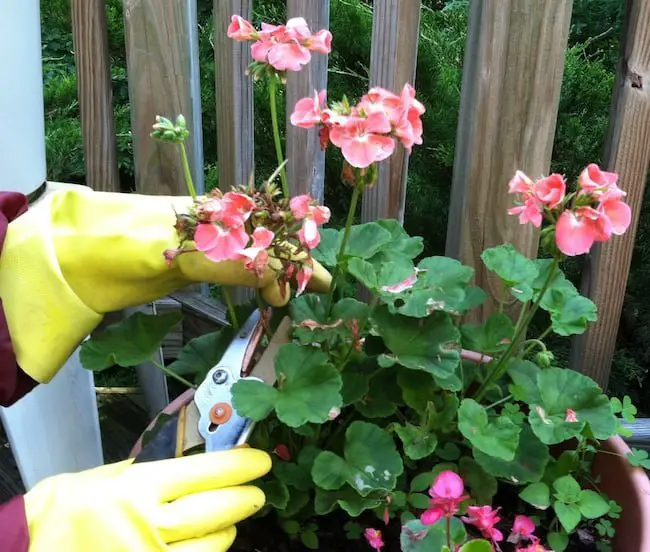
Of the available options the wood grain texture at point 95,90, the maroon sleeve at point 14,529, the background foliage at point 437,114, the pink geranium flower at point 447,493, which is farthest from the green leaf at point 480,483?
the wood grain texture at point 95,90

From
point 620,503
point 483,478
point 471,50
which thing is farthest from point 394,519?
point 471,50

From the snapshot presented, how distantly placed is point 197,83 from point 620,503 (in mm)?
1088

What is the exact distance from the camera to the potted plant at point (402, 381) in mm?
740

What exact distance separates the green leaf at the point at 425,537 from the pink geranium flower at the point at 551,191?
0.37 meters

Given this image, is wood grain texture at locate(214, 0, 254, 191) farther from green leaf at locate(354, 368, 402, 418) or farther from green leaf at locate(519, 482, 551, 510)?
green leaf at locate(519, 482, 551, 510)

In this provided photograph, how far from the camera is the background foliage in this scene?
5.37ft

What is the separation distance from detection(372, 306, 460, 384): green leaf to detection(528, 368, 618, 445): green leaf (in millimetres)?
125

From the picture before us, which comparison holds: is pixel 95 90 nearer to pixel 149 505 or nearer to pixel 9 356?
pixel 9 356

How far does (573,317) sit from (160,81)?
35.3 inches

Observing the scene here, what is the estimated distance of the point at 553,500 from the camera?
96 cm

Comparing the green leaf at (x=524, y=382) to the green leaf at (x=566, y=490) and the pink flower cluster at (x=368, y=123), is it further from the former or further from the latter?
the pink flower cluster at (x=368, y=123)

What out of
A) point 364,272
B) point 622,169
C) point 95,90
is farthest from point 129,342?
point 622,169

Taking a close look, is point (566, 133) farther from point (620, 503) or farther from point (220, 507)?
point (220, 507)

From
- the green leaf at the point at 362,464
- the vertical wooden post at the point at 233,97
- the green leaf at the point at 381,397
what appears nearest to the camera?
the green leaf at the point at 362,464
